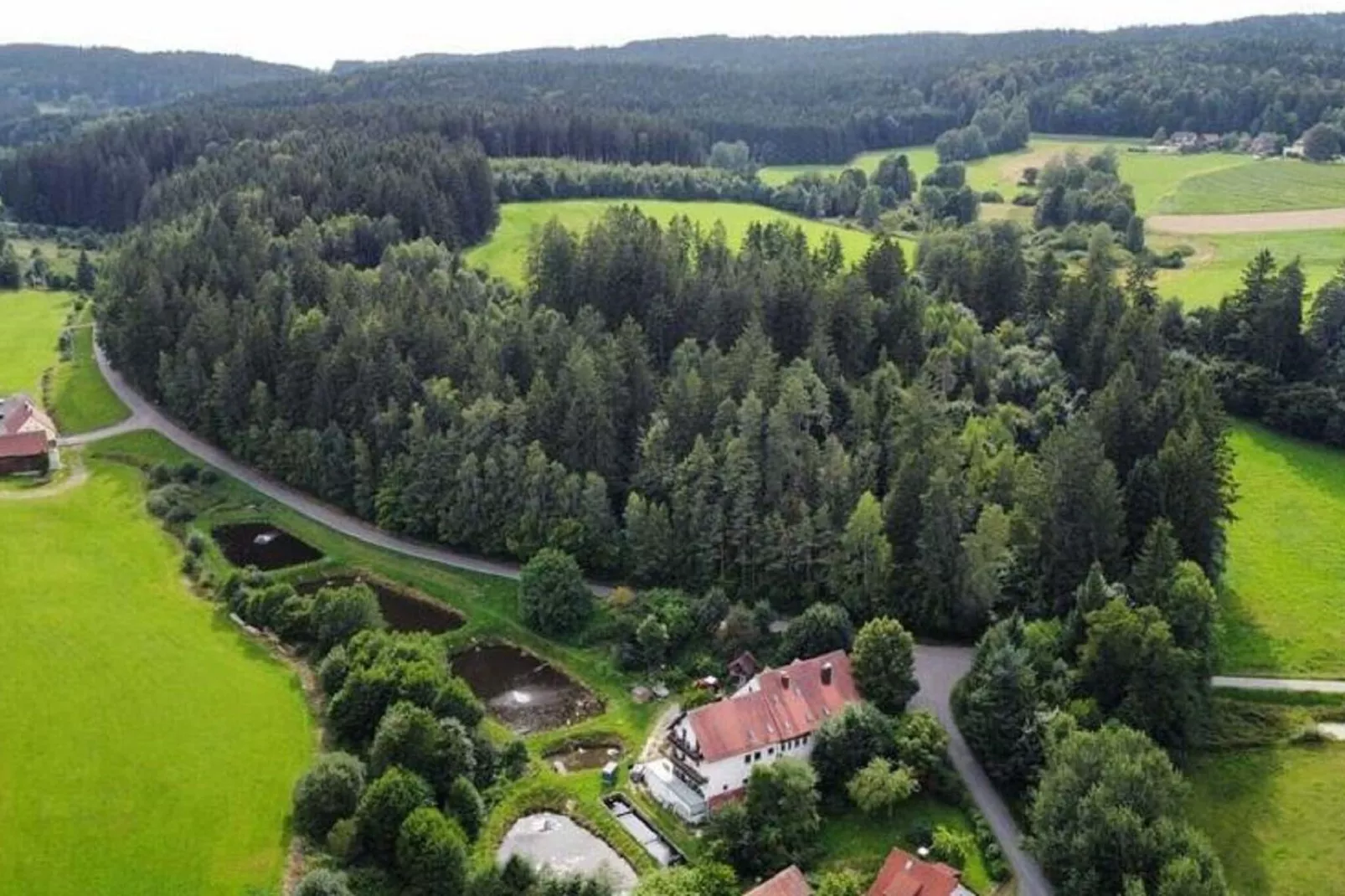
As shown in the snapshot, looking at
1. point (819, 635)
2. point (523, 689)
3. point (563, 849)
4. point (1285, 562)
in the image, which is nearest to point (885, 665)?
point (819, 635)

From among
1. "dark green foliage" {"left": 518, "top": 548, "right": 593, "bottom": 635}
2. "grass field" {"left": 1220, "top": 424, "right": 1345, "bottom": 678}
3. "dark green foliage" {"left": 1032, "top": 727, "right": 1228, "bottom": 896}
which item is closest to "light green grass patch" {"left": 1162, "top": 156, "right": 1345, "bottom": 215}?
"grass field" {"left": 1220, "top": 424, "right": 1345, "bottom": 678}

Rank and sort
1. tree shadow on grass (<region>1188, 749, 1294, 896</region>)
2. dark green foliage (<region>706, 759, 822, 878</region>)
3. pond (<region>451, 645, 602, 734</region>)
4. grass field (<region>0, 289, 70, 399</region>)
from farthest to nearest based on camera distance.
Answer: grass field (<region>0, 289, 70, 399</region>)
pond (<region>451, 645, 602, 734</region>)
tree shadow on grass (<region>1188, 749, 1294, 896</region>)
dark green foliage (<region>706, 759, 822, 878</region>)

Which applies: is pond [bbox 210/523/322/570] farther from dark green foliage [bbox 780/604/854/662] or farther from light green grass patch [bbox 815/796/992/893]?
light green grass patch [bbox 815/796/992/893]

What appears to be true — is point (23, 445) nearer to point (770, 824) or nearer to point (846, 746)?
point (770, 824)

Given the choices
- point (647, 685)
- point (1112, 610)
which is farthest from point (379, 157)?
point (1112, 610)

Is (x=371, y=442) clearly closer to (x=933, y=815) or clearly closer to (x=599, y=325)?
(x=599, y=325)

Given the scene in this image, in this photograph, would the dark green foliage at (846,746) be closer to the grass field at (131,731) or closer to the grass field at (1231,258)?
the grass field at (131,731)
